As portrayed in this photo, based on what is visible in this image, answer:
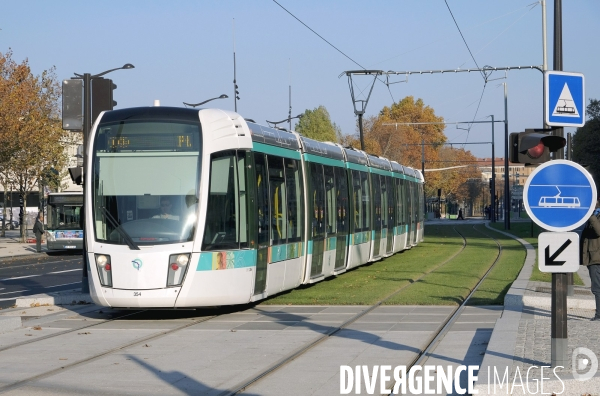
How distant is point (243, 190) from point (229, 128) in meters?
1.01

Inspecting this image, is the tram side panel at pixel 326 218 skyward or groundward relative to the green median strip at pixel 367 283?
skyward

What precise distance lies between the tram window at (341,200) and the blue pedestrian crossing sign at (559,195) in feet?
44.7

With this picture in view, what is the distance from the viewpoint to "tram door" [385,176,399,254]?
30.8m

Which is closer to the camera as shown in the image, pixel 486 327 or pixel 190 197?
pixel 486 327

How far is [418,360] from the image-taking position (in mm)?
10523

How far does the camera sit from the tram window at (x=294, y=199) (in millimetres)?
17938

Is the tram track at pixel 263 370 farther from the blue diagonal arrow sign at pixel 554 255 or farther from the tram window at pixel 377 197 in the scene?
the tram window at pixel 377 197

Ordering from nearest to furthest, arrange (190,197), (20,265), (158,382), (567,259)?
1. (567,259)
2. (158,382)
3. (190,197)
4. (20,265)

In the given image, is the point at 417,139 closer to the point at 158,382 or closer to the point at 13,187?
the point at 13,187

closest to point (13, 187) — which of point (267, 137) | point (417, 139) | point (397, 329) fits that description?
point (267, 137)

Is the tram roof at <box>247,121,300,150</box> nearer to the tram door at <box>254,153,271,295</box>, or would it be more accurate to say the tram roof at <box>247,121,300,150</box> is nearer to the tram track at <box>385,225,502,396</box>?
the tram door at <box>254,153,271,295</box>

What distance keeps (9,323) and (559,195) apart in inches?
337

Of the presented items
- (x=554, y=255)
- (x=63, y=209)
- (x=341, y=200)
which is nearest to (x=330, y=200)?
(x=341, y=200)

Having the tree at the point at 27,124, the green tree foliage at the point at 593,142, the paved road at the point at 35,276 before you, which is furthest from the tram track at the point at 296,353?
the green tree foliage at the point at 593,142
